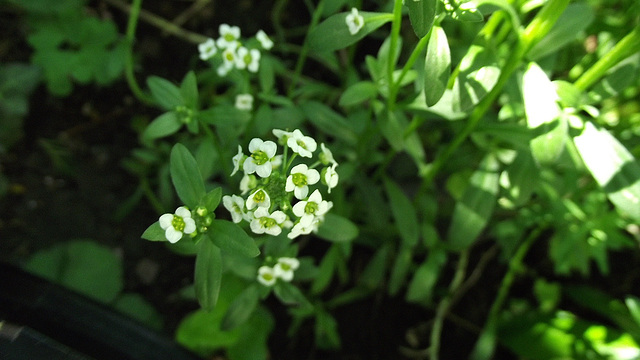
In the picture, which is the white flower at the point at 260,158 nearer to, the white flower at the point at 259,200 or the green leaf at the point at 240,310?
the white flower at the point at 259,200

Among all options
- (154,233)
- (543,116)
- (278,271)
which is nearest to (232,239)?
(154,233)

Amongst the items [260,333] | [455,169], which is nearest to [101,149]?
[260,333]

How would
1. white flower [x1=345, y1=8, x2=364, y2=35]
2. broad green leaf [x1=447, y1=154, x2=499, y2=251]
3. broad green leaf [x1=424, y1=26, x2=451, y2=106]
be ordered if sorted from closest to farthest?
broad green leaf [x1=424, y1=26, x2=451, y2=106], white flower [x1=345, y1=8, x2=364, y2=35], broad green leaf [x1=447, y1=154, x2=499, y2=251]

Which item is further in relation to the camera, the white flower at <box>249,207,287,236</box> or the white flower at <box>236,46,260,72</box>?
the white flower at <box>236,46,260,72</box>

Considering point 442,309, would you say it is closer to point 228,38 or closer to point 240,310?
point 240,310

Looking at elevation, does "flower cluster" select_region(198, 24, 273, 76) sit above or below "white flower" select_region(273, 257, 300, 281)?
above

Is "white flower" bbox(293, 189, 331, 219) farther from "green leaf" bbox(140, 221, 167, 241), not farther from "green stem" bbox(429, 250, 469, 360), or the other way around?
"green stem" bbox(429, 250, 469, 360)

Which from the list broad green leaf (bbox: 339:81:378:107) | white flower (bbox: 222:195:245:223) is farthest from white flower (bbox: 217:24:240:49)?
white flower (bbox: 222:195:245:223)
